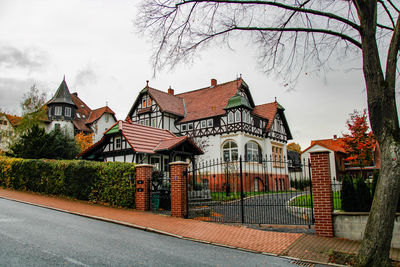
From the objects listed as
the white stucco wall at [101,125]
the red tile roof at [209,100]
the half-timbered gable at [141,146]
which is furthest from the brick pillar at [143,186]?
the white stucco wall at [101,125]

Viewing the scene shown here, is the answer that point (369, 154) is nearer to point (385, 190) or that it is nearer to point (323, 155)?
point (323, 155)

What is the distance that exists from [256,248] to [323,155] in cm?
326

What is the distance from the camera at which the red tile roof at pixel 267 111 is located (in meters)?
32.8

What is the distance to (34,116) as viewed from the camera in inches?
1276

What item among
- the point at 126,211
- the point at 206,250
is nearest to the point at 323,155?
the point at 206,250

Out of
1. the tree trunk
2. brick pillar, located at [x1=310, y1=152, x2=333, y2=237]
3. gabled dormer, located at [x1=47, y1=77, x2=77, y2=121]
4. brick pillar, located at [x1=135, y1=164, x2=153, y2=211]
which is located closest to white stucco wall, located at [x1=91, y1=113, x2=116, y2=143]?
gabled dormer, located at [x1=47, y1=77, x2=77, y2=121]

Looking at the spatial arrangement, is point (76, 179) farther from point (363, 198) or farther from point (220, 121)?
point (220, 121)

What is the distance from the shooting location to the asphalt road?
18.2 feet

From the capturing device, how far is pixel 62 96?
46594 mm

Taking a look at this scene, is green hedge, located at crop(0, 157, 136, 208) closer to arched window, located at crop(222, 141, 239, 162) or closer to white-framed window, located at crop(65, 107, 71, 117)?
arched window, located at crop(222, 141, 239, 162)

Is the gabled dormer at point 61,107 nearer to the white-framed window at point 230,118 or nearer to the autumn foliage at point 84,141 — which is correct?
the autumn foliage at point 84,141

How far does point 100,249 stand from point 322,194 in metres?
5.92

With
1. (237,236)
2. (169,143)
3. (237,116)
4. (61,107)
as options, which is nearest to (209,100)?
(237,116)

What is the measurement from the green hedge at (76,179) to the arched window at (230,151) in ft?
53.1
